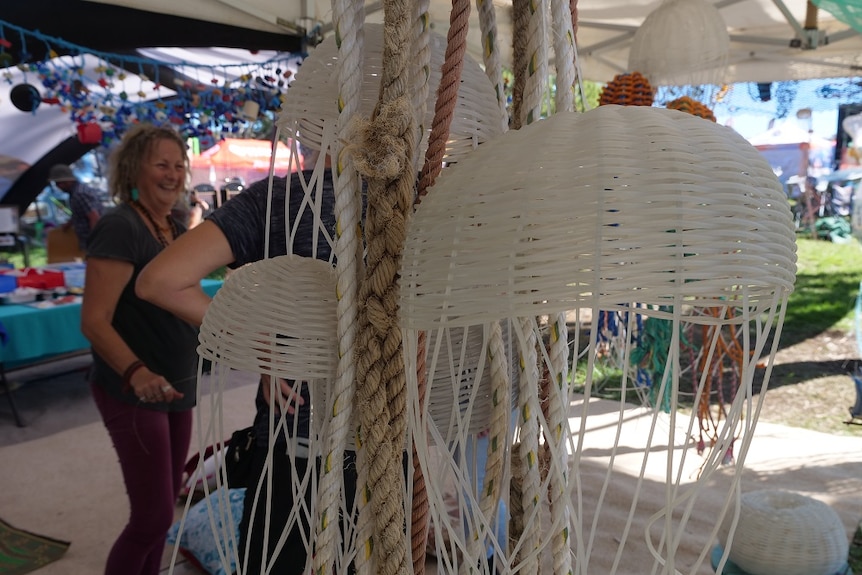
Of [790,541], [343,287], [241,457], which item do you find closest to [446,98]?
[343,287]

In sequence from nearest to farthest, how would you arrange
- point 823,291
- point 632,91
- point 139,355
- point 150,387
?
point 150,387
point 139,355
point 632,91
point 823,291

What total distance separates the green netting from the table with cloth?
2924mm

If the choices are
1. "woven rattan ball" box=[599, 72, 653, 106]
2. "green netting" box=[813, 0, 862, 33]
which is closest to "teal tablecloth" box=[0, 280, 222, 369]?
"woven rattan ball" box=[599, 72, 653, 106]

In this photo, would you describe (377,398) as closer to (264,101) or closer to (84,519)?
(84,519)

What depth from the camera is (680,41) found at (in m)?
1.86

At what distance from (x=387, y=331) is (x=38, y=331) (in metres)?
2.85

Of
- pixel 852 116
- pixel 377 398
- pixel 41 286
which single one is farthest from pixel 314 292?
pixel 852 116

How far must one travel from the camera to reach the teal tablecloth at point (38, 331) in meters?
2.65

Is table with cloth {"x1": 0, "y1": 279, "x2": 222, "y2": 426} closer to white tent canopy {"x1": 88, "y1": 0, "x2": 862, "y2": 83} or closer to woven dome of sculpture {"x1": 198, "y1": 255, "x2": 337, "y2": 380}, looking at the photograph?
white tent canopy {"x1": 88, "y1": 0, "x2": 862, "y2": 83}

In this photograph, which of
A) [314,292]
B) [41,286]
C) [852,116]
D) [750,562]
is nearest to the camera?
[314,292]

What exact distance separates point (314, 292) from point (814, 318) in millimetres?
5378

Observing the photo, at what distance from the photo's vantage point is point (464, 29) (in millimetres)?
423

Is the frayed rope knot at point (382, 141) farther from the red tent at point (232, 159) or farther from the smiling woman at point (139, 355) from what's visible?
the red tent at point (232, 159)

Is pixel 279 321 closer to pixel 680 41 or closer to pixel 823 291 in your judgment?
pixel 680 41
